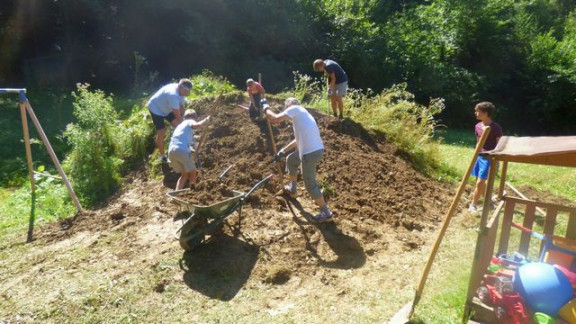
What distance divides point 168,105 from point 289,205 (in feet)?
9.56

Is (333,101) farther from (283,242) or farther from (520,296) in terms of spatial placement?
(520,296)

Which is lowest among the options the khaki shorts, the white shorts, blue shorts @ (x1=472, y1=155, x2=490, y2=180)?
blue shorts @ (x1=472, y1=155, x2=490, y2=180)

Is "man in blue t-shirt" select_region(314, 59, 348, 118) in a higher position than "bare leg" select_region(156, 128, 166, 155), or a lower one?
higher

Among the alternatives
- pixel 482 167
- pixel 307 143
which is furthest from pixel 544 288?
pixel 482 167

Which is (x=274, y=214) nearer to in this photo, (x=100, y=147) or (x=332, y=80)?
(x=100, y=147)

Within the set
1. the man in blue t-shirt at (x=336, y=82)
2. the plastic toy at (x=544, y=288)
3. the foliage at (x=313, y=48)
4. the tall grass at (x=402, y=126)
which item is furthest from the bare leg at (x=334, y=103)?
the foliage at (x=313, y=48)

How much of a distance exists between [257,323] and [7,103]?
12.6 metres

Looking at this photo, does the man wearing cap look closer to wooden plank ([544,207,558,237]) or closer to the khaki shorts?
the khaki shorts

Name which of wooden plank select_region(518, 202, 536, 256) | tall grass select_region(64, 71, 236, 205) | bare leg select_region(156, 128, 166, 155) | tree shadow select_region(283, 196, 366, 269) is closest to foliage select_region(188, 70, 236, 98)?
tall grass select_region(64, 71, 236, 205)

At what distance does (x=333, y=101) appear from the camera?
9.00m

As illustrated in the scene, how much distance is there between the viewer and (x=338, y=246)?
5215mm

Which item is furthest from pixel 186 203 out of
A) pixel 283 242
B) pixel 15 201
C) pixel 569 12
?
pixel 569 12

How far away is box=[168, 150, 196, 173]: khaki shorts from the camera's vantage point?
228 inches

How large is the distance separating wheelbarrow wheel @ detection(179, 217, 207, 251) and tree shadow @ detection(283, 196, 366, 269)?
4.32ft
